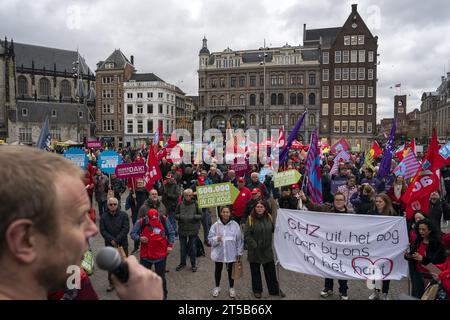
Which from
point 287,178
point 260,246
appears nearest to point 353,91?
point 287,178

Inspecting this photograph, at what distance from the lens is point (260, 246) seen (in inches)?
256

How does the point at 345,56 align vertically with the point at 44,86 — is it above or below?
above

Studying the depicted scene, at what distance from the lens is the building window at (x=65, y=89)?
7216cm

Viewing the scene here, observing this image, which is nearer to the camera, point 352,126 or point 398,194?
point 398,194

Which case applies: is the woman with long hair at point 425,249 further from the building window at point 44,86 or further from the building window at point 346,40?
the building window at point 44,86

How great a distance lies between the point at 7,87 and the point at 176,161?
193 feet

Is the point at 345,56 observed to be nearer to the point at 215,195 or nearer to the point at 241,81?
the point at 241,81

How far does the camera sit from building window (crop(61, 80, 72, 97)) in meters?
72.2

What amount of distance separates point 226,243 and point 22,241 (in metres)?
5.90

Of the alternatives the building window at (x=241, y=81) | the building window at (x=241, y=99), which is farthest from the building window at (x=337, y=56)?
the building window at (x=241, y=99)

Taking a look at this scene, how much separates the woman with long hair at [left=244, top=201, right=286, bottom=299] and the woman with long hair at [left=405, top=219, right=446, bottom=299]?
2295 mm

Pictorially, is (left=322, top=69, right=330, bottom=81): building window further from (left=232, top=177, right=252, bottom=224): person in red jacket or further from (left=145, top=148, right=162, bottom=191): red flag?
(left=232, top=177, right=252, bottom=224): person in red jacket

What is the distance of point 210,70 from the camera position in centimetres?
5947

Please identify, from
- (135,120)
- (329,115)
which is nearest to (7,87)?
(135,120)
